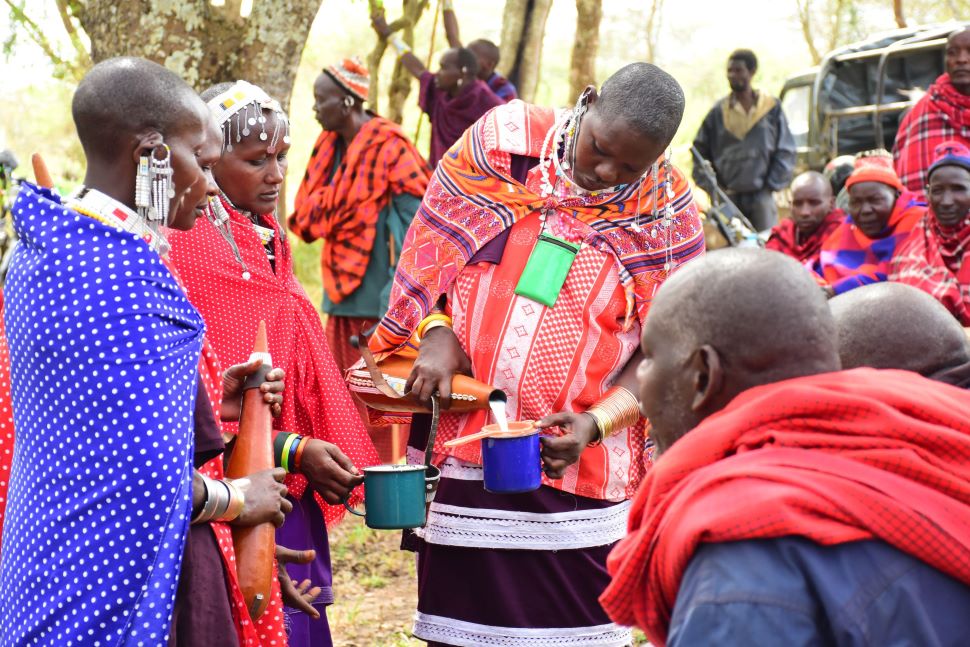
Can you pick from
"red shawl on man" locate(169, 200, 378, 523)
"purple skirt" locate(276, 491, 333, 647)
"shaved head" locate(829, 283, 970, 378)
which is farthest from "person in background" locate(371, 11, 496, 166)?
"shaved head" locate(829, 283, 970, 378)

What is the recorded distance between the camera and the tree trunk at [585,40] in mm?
11188

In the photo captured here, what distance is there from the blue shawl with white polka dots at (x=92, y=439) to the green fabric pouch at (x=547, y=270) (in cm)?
142

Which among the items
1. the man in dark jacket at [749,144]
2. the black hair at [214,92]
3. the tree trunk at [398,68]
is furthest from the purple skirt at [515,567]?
the man in dark jacket at [749,144]

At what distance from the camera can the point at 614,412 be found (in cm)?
354

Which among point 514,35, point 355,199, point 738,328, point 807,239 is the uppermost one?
point 514,35

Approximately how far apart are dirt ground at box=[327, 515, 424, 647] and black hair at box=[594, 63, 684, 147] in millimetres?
2661

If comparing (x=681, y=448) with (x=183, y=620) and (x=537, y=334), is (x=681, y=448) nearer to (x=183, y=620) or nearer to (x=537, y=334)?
(x=183, y=620)

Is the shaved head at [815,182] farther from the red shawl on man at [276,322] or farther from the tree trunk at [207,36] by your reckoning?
the red shawl on man at [276,322]

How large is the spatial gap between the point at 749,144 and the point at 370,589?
635 cm

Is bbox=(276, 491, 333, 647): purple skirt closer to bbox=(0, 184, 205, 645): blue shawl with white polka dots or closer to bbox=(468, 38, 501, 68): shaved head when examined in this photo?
bbox=(0, 184, 205, 645): blue shawl with white polka dots

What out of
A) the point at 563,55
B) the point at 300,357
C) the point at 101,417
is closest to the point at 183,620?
the point at 101,417

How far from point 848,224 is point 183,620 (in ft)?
21.7

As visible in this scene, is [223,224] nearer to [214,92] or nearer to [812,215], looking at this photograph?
[214,92]

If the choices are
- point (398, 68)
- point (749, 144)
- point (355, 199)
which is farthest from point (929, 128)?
point (398, 68)
